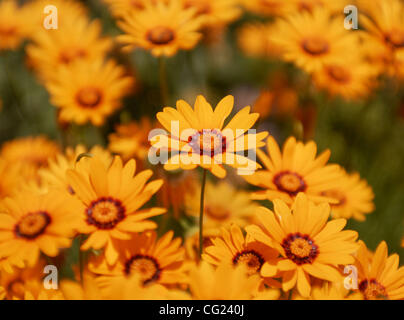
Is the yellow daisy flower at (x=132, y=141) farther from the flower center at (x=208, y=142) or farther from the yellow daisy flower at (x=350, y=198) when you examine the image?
the yellow daisy flower at (x=350, y=198)

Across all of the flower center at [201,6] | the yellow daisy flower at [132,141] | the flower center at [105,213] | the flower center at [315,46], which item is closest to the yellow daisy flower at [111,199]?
the flower center at [105,213]

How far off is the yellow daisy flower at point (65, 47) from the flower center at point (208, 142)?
4.07 ft

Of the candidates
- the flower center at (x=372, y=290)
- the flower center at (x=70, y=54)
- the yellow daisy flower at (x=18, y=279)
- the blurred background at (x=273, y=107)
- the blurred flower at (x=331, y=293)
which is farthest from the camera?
the flower center at (x=70, y=54)

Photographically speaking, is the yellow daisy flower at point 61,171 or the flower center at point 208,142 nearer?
the flower center at point 208,142

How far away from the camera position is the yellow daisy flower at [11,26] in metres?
2.76

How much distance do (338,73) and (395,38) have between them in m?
0.40

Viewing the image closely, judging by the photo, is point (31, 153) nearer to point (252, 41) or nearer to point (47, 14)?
point (47, 14)

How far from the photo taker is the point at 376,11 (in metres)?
2.33

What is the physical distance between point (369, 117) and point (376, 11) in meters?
0.94

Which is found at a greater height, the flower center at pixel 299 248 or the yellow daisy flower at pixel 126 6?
the yellow daisy flower at pixel 126 6

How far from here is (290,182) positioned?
1.58m

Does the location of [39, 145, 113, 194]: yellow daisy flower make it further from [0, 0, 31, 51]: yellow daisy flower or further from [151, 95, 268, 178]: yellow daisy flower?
[0, 0, 31, 51]: yellow daisy flower

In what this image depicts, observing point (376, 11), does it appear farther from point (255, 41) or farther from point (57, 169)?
point (57, 169)

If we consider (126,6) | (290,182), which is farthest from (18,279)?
(126,6)
